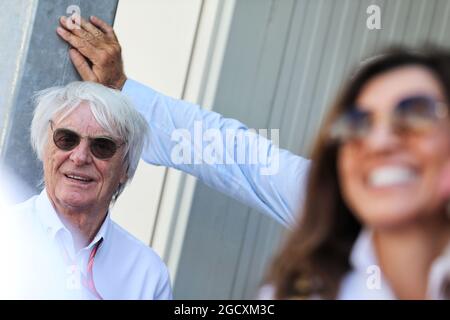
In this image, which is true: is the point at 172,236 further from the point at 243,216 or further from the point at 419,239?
the point at 419,239

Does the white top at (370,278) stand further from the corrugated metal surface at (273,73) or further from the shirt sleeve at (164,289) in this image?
the corrugated metal surface at (273,73)

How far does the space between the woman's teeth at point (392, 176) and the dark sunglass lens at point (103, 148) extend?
83 centimetres

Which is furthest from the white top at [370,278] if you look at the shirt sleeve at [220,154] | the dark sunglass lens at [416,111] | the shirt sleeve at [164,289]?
the shirt sleeve at [220,154]

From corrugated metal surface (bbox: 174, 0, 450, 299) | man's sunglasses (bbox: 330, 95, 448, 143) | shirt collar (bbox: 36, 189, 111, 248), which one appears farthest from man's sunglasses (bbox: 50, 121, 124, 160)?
man's sunglasses (bbox: 330, 95, 448, 143)

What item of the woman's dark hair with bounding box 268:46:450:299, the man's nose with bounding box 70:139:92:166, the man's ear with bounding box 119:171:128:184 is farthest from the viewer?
the man's ear with bounding box 119:171:128:184

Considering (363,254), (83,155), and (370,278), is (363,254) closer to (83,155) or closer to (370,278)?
(370,278)

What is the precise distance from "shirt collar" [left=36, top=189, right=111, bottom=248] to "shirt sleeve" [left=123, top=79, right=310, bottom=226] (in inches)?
11.8

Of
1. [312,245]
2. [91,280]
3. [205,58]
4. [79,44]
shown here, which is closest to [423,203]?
[312,245]

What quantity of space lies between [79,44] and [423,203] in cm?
122

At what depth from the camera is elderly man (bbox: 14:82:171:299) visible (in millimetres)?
2535

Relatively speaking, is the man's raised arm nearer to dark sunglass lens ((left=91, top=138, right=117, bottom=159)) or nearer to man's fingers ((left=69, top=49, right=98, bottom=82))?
man's fingers ((left=69, top=49, right=98, bottom=82))

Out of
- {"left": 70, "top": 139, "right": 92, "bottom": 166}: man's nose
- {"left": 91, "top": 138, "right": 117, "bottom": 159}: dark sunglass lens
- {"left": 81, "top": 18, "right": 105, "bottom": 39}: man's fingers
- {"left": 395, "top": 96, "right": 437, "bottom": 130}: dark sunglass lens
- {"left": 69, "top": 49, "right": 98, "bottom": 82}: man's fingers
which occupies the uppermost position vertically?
{"left": 81, "top": 18, "right": 105, "bottom": 39}: man's fingers

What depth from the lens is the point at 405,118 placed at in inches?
76.9
